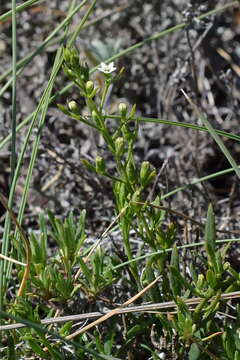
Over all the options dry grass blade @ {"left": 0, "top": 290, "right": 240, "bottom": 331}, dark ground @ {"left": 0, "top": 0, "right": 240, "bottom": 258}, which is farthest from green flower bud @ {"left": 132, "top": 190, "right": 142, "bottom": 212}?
dark ground @ {"left": 0, "top": 0, "right": 240, "bottom": 258}

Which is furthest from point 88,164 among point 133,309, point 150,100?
point 150,100

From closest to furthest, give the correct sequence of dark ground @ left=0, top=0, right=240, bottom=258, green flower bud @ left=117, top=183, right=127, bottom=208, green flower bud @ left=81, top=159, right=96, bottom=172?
1. green flower bud @ left=81, top=159, right=96, bottom=172
2. green flower bud @ left=117, top=183, right=127, bottom=208
3. dark ground @ left=0, top=0, right=240, bottom=258

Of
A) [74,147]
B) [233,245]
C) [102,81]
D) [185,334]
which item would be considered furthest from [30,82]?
[185,334]

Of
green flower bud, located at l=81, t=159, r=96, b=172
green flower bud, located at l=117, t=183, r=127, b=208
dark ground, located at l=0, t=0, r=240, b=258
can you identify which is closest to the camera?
green flower bud, located at l=81, t=159, r=96, b=172

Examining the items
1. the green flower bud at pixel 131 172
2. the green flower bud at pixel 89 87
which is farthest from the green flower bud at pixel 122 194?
the green flower bud at pixel 89 87

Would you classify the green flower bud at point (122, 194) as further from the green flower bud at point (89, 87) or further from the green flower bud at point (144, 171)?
the green flower bud at point (89, 87)

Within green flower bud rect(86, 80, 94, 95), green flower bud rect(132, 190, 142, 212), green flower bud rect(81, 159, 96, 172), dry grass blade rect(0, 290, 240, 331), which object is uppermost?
green flower bud rect(86, 80, 94, 95)

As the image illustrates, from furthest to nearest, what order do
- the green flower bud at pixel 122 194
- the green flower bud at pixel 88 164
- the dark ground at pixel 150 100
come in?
1. the dark ground at pixel 150 100
2. the green flower bud at pixel 122 194
3. the green flower bud at pixel 88 164

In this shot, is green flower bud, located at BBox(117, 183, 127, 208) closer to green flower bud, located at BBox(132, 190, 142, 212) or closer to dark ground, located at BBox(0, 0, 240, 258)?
green flower bud, located at BBox(132, 190, 142, 212)

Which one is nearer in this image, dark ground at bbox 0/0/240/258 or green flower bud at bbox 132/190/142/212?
green flower bud at bbox 132/190/142/212

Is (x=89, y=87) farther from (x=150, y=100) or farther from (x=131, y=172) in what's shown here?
(x=150, y=100)
